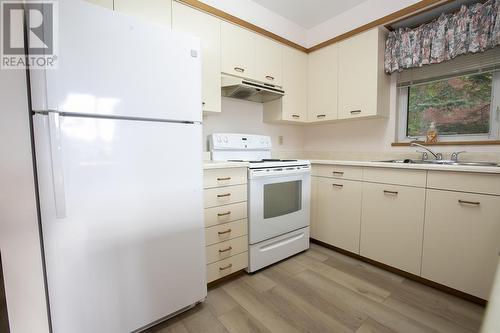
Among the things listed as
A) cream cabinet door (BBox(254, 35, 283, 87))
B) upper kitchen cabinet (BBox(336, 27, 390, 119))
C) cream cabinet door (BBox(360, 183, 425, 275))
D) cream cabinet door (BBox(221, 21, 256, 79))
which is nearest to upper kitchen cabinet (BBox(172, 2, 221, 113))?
cream cabinet door (BBox(221, 21, 256, 79))

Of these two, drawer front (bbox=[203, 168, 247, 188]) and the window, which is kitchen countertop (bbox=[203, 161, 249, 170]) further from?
the window

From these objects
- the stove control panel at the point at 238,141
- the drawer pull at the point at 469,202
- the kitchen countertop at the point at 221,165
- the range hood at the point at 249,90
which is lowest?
the drawer pull at the point at 469,202

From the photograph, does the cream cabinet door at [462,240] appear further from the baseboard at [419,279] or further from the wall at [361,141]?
the wall at [361,141]

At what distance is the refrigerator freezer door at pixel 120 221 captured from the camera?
0.92 m

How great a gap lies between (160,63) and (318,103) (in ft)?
5.98

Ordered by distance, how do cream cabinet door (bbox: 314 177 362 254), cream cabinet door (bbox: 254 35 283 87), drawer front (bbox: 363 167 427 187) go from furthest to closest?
cream cabinet door (bbox: 254 35 283 87) → cream cabinet door (bbox: 314 177 362 254) → drawer front (bbox: 363 167 427 187)

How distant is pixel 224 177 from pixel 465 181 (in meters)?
1.56

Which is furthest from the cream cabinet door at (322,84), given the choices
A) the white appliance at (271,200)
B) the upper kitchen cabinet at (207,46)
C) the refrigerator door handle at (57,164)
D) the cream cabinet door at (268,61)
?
the refrigerator door handle at (57,164)

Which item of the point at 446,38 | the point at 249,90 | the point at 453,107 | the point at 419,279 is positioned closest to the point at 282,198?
the point at 249,90

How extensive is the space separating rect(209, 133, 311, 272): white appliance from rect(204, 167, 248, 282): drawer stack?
0.21ft

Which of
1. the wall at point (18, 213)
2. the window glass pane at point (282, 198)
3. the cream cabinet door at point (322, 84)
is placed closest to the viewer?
the wall at point (18, 213)

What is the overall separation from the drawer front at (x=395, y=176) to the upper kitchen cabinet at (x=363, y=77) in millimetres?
588

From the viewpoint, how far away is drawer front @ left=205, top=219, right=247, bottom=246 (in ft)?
5.17

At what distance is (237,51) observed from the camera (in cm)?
197
